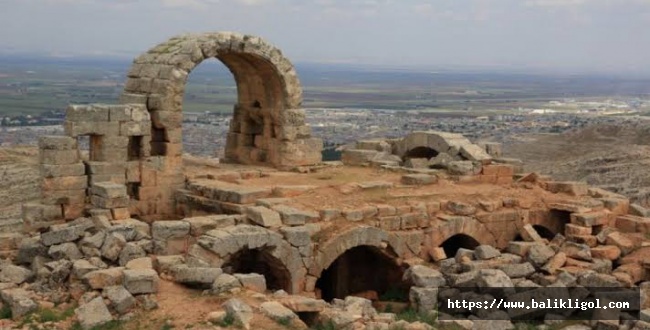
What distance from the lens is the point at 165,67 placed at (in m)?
18.1

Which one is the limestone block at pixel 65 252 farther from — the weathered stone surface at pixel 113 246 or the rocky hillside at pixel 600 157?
the rocky hillside at pixel 600 157

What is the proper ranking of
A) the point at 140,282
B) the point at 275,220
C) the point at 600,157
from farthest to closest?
the point at 600,157
the point at 275,220
the point at 140,282

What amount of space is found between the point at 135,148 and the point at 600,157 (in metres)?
22.0

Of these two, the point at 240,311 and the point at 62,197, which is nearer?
the point at 240,311

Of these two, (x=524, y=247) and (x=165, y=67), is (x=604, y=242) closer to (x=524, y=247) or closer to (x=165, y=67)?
(x=524, y=247)

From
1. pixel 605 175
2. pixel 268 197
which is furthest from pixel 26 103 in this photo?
pixel 268 197

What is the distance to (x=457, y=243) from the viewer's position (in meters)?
19.0

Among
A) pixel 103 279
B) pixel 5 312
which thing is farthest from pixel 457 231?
pixel 5 312

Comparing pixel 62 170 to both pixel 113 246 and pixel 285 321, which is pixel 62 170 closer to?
pixel 113 246

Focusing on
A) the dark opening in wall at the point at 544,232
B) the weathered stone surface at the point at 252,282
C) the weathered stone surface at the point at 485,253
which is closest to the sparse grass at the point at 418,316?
the weathered stone surface at the point at 485,253

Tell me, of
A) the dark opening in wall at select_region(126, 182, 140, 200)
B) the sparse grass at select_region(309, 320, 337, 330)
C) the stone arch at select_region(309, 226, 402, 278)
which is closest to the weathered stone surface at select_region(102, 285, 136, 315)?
the sparse grass at select_region(309, 320, 337, 330)

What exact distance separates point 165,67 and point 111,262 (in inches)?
214

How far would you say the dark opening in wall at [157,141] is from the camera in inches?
725

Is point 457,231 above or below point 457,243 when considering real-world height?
above
